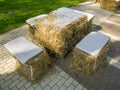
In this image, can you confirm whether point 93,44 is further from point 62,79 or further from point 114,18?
point 114,18

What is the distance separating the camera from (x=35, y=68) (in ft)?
16.9

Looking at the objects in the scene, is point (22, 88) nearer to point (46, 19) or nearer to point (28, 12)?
point (46, 19)

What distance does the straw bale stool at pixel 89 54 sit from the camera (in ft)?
17.2

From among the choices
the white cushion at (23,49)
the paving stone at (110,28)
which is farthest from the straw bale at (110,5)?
the white cushion at (23,49)

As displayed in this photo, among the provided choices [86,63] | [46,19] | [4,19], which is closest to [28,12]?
[4,19]

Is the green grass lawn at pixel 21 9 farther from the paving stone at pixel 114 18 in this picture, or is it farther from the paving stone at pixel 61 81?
the paving stone at pixel 61 81

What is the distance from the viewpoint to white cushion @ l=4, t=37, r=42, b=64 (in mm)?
4965

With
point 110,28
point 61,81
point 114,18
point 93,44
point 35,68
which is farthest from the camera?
point 114,18

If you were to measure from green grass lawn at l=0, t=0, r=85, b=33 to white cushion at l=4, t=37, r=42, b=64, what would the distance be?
3.05 meters

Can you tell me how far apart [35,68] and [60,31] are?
67.2 inches

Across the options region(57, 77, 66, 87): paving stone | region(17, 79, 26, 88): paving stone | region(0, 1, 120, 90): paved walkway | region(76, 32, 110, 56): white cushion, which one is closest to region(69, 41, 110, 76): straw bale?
region(76, 32, 110, 56): white cushion

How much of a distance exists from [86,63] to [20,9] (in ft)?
24.0

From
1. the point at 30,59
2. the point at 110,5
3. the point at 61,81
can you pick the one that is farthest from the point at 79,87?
the point at 110,5

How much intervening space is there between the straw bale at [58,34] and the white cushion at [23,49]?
947 millimetres
